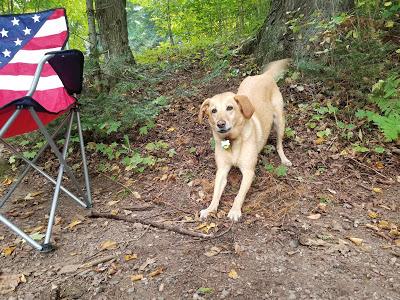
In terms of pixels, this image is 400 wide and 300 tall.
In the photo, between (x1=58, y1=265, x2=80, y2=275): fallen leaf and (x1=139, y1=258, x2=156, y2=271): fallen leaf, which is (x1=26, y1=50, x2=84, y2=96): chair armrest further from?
(x1=139, y1=258, x2=156, y2=271): fallen leaf

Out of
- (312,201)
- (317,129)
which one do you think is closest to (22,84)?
(312,201)

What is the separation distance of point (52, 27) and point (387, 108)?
362cm

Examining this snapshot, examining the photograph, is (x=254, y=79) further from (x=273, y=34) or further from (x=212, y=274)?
(x=212, y=274)

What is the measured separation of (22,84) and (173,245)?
2.13 meters

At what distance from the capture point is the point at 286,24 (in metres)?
5.09

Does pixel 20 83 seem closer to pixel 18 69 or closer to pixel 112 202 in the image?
pixel 18 69

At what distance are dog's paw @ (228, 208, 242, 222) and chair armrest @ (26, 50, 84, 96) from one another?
185 centimetres

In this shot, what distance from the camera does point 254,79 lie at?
4.21 meters

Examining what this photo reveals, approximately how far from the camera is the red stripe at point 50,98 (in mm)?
3299

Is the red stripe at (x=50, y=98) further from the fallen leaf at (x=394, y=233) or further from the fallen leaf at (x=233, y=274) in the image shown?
the fallen leaf at (x=394, y=233)

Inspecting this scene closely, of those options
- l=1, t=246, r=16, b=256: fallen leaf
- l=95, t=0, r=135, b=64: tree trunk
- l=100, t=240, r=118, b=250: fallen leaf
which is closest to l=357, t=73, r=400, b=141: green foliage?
l=100, t=240, r=118, b=250: fallen leaf

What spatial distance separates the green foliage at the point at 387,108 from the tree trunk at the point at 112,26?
12.3 feet

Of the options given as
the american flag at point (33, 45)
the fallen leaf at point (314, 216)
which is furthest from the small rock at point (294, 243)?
the american flag at point (33, 45)

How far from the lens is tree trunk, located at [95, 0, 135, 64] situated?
19.4 feet
